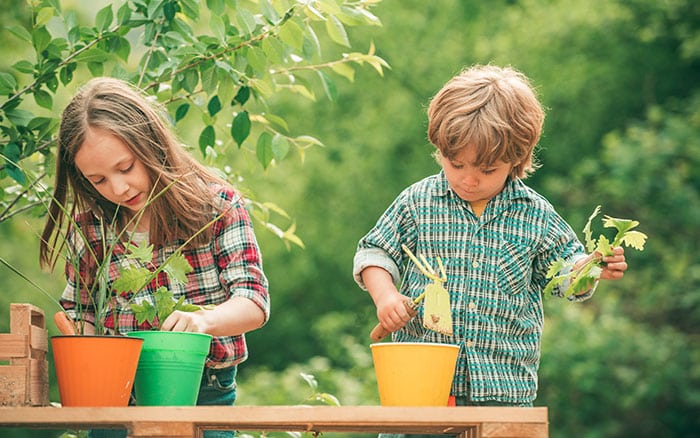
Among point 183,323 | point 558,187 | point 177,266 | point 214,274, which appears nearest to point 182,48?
point 214,274

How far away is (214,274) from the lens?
2168 millimetres

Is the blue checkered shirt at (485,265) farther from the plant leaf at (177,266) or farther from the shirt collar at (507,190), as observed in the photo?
the plant leaf at (177,266)

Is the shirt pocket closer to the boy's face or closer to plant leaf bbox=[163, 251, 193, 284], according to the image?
the boy's face

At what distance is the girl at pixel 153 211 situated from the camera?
2.11m

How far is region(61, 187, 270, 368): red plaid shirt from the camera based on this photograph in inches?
83.3

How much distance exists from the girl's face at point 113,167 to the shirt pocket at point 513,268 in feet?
2.56

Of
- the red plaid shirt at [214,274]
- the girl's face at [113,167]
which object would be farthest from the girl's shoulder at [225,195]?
the girl's face at [113,167]

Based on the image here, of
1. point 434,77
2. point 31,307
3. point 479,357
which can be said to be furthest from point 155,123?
point 434,77

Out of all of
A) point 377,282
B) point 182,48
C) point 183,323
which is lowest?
point 183,323

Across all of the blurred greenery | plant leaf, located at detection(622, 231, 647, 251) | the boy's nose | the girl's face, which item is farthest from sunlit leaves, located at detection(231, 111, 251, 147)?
the blurred greenery

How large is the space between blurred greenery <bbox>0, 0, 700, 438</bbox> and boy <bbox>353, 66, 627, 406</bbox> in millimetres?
4488

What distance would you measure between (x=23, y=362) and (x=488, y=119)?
105cm

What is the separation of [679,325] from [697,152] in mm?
1282

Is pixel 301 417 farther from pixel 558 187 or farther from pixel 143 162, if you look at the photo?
pixel 558 187
